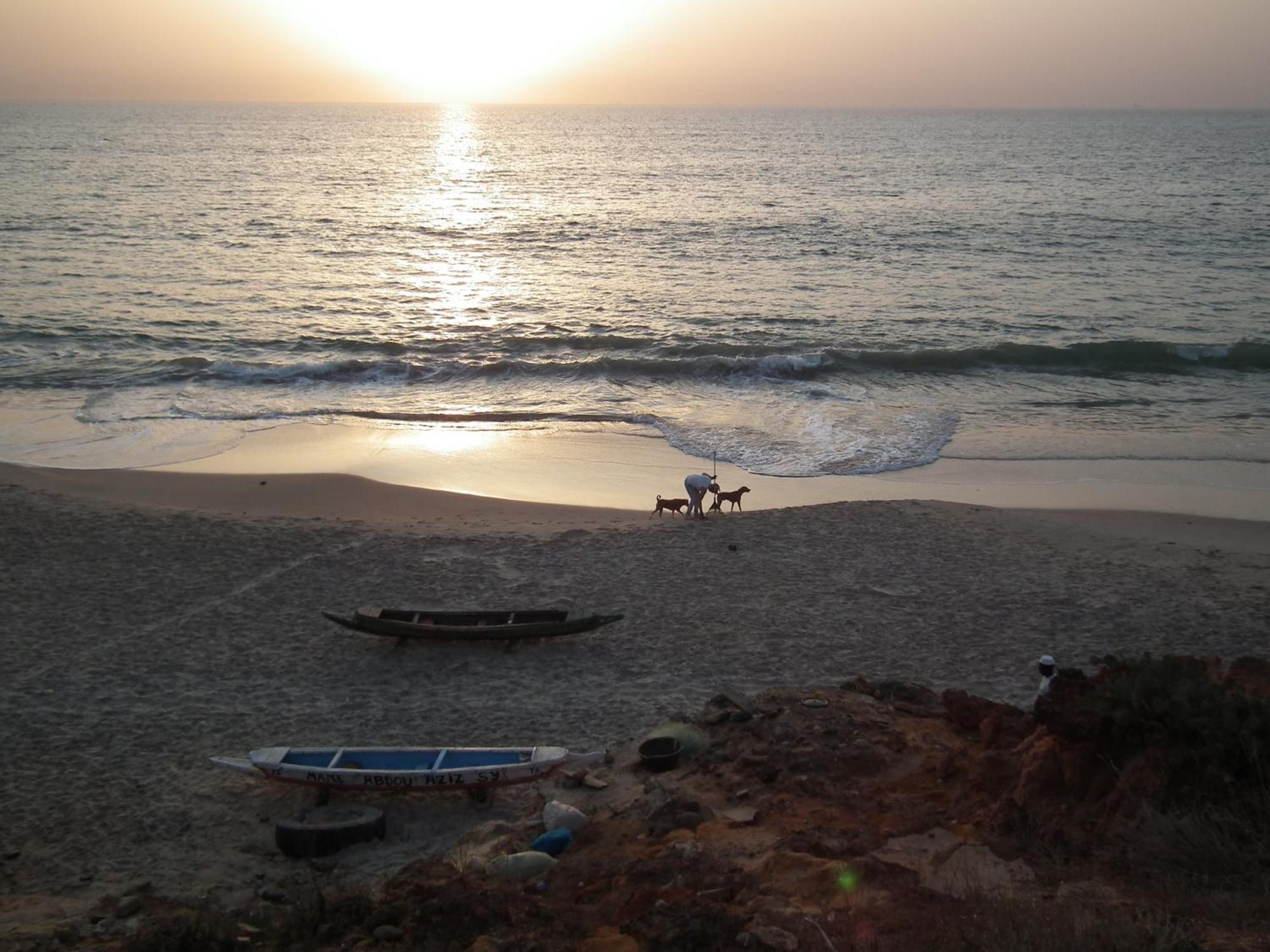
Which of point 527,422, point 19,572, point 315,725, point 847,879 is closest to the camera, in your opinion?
point 847,879

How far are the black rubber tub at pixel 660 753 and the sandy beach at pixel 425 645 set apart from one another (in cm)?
78

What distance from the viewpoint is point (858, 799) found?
819cm

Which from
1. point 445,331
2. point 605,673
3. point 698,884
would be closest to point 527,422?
point 445,331

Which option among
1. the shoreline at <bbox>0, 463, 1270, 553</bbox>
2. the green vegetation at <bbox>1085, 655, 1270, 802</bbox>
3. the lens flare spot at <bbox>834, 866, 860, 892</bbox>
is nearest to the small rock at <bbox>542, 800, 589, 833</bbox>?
the lens flare spot at <bbox>834, 866, 860, 892</bbox>

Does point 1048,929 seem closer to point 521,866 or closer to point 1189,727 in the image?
point 1189,727

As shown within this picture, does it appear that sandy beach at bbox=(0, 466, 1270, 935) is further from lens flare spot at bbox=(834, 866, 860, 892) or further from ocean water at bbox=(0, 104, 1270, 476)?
ocean water at bbox=(0, 104, 1270, 476)

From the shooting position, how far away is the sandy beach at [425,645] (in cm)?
873

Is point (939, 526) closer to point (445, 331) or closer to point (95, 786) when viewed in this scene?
point (95, 786)

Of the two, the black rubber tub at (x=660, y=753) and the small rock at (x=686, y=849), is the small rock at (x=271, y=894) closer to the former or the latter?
the small rock at (x=686, y=849)

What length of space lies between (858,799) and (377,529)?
9.47 metres

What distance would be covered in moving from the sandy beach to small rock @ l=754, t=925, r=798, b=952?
3.22m

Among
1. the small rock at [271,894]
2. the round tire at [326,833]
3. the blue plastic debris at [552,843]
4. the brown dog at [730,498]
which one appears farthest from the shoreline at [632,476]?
the small rock at [271,894]

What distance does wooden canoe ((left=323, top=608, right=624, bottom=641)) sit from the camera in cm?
1145

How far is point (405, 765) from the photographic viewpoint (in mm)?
8953
